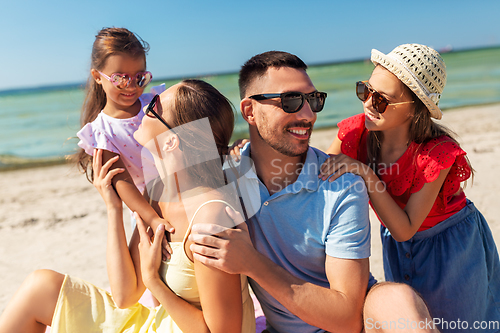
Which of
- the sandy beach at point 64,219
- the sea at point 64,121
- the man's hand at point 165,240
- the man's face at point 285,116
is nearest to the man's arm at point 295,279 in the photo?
the man's hand at point 165,240

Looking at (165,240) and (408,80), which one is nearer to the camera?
(165,240)

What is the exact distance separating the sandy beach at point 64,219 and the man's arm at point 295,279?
6.07ft

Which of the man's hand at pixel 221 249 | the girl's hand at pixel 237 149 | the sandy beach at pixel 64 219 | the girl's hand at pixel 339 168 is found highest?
the girl's hand at pixel 339 168

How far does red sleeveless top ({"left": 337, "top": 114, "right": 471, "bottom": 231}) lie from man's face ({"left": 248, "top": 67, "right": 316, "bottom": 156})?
2.42 ft

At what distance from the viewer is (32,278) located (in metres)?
2.14

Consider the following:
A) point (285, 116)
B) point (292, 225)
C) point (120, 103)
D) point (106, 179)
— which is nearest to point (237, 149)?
point (285, 116)

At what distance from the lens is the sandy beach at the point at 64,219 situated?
171 inches

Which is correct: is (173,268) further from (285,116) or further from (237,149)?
(285,116)

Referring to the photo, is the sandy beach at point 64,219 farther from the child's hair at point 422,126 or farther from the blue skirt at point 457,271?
the child's hair at point 422,126

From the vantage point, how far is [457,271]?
2375mm

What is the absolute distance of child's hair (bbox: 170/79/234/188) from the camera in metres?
1.90

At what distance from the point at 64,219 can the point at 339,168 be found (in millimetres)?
5209

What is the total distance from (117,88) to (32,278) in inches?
→ 56.4

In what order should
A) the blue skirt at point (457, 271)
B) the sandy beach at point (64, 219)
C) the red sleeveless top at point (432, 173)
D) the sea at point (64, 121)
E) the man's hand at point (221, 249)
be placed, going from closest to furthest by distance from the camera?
the man's hand at point (221, 249), the red sleeveless top at point (432, 173), the blue skirt at point (457, 271), the sandy beach at point (64, 219), the sea at point (64, 121)
